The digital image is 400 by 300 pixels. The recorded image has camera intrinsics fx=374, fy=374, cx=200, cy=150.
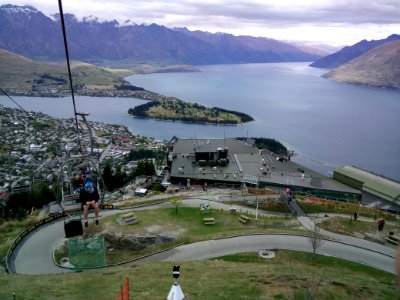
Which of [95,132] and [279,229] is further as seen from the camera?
[95,132]

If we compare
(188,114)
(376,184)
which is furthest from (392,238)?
(188,114)

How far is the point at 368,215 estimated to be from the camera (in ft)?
89.8

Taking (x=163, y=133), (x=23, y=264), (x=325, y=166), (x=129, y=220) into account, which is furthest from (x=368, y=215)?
(x=163, y=133)

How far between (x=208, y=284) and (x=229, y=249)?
261 inches

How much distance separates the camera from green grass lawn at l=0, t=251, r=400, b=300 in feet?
40.6

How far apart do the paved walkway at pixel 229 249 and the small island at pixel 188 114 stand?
101279 millimetres

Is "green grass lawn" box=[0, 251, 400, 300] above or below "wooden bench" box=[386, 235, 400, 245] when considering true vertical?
above

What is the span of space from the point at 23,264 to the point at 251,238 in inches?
475

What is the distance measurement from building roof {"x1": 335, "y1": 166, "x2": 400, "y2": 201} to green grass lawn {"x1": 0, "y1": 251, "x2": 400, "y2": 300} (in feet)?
102

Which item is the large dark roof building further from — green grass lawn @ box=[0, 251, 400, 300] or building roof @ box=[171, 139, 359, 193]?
green grass lawn @ box=[0, 251, 400, 300]

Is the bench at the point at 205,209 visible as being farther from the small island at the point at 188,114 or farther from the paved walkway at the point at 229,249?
the small island at the point at 188,114

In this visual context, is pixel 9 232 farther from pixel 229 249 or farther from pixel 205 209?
pixel 229 249

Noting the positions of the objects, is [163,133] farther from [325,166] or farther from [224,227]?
[224,227]

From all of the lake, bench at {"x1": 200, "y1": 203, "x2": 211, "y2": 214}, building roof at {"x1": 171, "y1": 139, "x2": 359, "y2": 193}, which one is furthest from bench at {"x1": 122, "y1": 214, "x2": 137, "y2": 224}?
the lake
